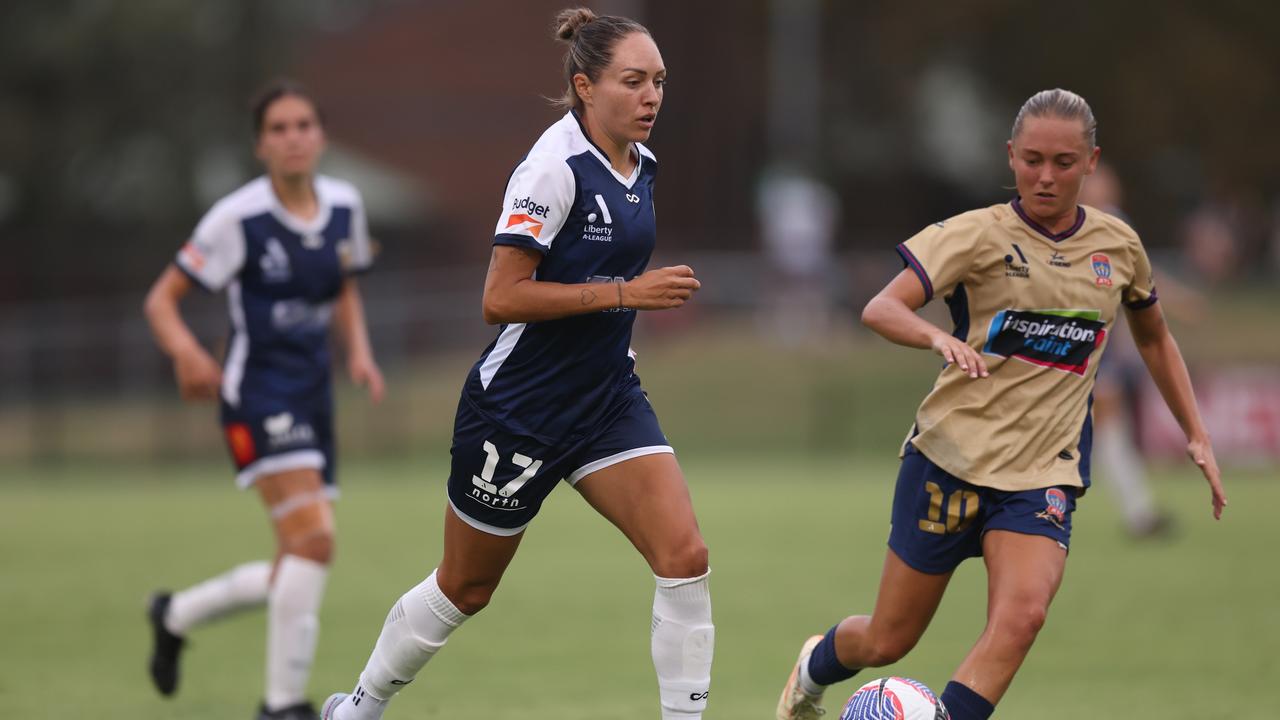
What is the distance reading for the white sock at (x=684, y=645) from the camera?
5367mm

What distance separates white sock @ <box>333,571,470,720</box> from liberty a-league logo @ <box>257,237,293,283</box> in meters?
2.02

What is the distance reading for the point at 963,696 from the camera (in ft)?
16.8

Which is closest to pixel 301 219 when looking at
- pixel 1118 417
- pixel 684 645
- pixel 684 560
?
pixel 684 560

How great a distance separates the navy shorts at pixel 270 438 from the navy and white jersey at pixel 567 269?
173 centimetres

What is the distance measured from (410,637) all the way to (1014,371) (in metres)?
2.12

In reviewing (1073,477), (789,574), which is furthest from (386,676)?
(789,574)

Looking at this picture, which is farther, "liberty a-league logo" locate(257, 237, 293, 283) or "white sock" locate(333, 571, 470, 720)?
"liberty a-league logo" locate(257, 237, 293, 283)

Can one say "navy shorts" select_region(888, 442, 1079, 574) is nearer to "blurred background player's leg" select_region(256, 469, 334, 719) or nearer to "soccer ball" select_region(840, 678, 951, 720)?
"soccer ball" select_region(840, 678, 951, 720)

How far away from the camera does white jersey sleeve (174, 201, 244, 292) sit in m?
7.06

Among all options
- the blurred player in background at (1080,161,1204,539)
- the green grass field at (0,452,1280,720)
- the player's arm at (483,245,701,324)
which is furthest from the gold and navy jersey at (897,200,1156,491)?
the blurred player in background at (1080,161,1204,539)

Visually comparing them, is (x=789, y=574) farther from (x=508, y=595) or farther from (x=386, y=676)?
(x=386, y=676)

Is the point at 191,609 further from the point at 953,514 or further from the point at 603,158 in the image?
the point at 953,514

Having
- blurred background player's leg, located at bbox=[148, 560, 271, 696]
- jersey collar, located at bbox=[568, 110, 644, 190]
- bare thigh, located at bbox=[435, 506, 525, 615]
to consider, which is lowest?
blurred background player's leg, located at bbox=[148, 560, 271, 696]

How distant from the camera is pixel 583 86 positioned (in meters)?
5.38
